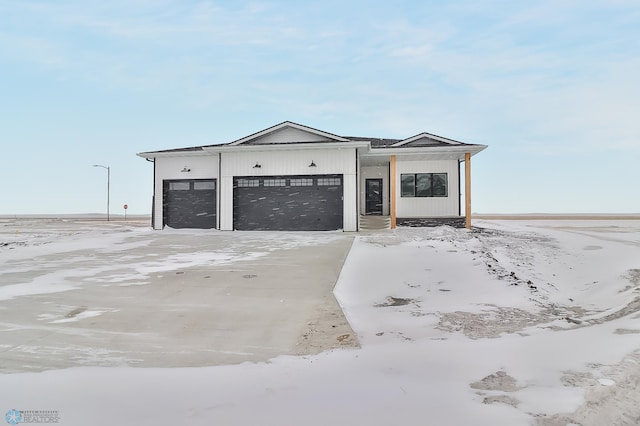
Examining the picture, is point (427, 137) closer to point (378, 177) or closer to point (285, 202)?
point (378, 177)

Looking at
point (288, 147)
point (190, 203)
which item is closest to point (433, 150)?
point (288, 147)

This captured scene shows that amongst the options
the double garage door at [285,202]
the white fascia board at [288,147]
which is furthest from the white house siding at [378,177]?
the white fascia board at [288,147]

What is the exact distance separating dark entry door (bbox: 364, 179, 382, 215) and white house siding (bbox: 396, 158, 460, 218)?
6.53 feet

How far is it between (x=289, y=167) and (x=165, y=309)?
1189cm

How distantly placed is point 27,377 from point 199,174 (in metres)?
15.6

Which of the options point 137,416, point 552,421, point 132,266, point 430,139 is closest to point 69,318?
point 137,416

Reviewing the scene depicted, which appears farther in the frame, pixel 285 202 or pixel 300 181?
pixel 285 202

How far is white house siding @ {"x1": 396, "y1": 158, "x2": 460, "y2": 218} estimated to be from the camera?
17.7m

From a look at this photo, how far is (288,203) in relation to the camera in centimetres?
1645

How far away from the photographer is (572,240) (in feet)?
40.6

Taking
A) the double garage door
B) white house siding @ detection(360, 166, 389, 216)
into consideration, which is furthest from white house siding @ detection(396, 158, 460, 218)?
the double garage door

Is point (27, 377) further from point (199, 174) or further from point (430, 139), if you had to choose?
point (430, 139)

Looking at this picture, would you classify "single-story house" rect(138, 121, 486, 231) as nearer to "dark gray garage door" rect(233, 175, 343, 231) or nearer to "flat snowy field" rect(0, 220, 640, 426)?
"dark gray garage door" rect(233, 175, 343, 231)

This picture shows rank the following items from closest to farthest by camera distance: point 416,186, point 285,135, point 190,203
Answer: point 285,135 → point 416,186 → point 190,203
